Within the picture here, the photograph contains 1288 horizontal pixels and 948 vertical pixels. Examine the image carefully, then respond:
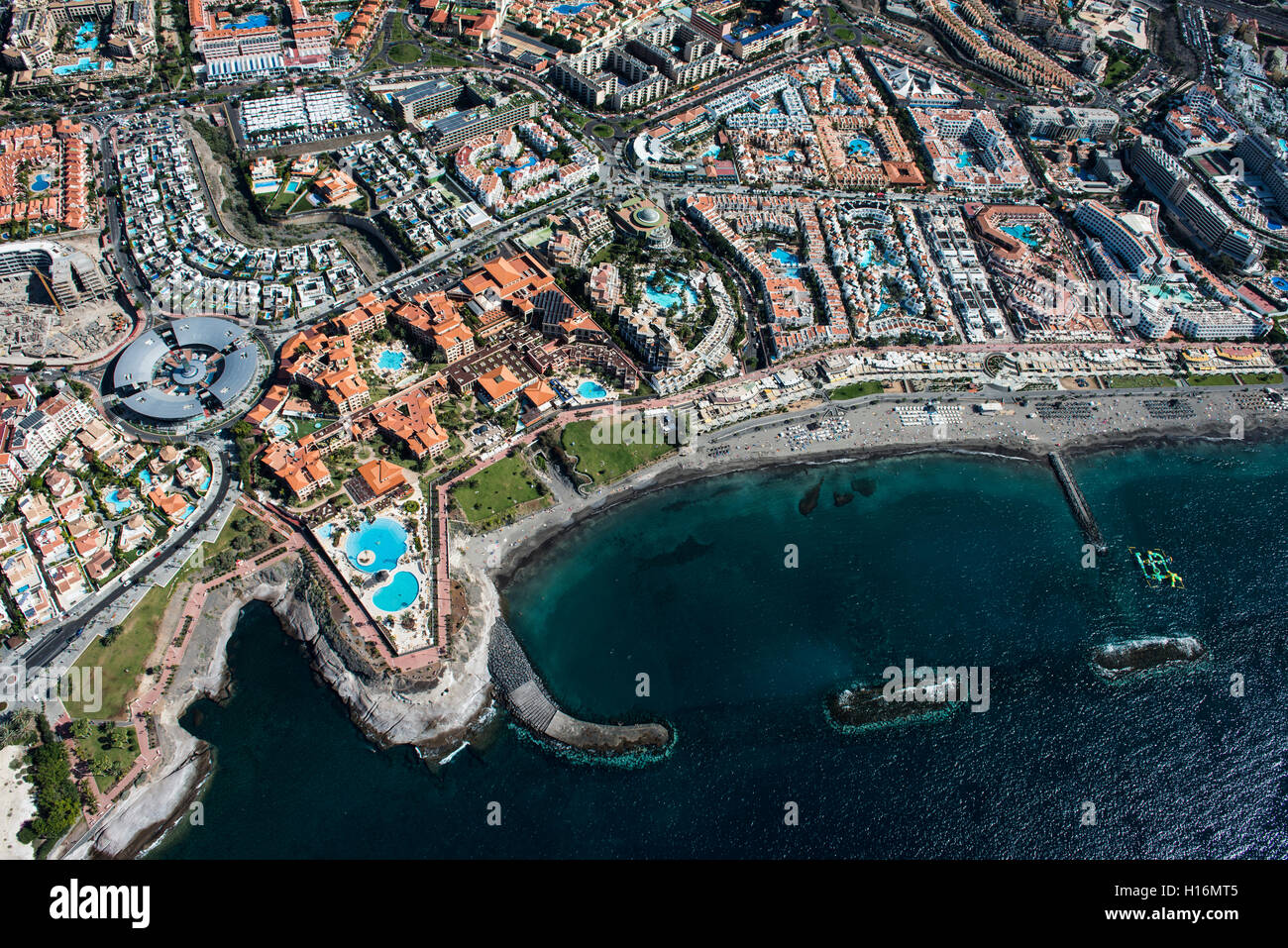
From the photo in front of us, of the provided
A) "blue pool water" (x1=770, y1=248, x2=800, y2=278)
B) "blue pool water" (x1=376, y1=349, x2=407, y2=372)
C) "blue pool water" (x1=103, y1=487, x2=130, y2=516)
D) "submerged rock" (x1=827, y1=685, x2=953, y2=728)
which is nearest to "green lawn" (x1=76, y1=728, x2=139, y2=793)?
"blue pool water" (x1=103, y1=487, x2=130, y2=516)

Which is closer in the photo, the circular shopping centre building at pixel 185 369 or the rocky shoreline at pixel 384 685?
the rocky shoreline at pixel 384 685

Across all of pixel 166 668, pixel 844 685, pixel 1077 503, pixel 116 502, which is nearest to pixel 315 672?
pixel 166 668

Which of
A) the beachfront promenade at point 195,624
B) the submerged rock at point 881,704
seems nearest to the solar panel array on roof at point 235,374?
the beachfront promenade at point 195,624

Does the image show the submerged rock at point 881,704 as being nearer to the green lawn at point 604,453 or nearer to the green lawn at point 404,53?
the green lawn at point 604,453

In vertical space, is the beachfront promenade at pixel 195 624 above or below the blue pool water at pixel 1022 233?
below

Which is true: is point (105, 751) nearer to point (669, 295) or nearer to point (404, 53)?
point (669, 295)

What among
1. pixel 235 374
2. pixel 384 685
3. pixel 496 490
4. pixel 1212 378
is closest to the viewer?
pixel 384 685
